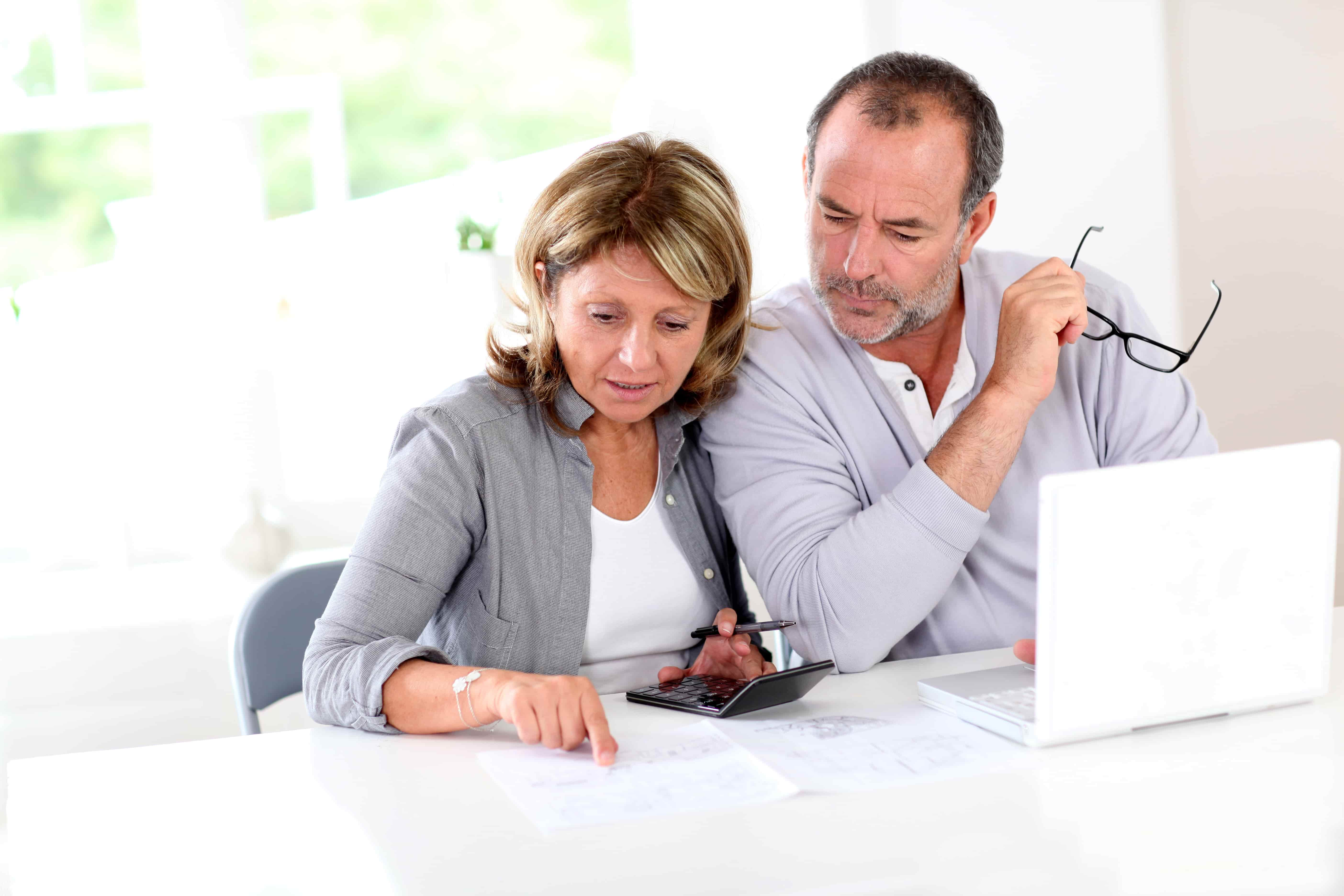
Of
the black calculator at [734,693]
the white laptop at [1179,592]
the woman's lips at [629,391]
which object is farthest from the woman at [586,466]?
the white laptop at [1179,592]

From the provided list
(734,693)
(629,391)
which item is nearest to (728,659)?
(734,693)

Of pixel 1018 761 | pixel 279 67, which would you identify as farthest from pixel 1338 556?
pixel 279 67

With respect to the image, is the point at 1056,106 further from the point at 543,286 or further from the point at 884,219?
the point at 543,286

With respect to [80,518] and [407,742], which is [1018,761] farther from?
[80,518]

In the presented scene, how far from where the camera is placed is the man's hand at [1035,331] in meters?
1.52

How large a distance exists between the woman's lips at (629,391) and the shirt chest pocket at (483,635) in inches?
11.8

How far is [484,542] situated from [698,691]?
0.34 metres

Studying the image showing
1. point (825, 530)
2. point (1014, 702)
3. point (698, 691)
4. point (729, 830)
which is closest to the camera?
point (729, 830)

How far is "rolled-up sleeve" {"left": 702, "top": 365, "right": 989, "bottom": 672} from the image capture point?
1.44 metres

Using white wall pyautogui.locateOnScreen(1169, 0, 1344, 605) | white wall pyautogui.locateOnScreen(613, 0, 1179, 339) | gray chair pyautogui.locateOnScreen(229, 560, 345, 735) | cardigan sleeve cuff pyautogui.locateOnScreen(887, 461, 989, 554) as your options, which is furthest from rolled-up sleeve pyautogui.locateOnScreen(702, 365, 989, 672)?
A: white wall pyautogui.locateOnScreen(1169, 0, 1344, 605)

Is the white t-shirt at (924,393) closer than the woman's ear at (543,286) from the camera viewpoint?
No

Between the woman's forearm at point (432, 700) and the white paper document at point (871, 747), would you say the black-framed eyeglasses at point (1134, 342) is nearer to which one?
the white paper document at point (871, 747)

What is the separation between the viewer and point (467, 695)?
118 centimetres

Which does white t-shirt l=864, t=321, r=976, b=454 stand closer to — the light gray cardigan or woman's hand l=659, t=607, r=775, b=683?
the light gray cardigan
